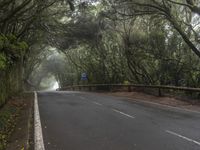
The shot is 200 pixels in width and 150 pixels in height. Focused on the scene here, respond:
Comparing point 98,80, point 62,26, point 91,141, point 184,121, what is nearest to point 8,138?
point 91,141

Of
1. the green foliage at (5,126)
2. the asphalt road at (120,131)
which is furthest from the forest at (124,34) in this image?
the asphalt road at (120,131)

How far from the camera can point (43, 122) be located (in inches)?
462

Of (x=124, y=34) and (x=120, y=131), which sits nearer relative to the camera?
(x=120, y=131)

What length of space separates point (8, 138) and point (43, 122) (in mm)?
2330

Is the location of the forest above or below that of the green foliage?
above

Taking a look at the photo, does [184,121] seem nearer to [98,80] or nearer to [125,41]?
[125,41]

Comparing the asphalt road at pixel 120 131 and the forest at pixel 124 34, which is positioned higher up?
the forest at pixel 124 34

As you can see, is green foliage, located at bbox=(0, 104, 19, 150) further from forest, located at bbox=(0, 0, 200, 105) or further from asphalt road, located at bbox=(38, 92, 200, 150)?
forest, located at bbox=(0, 0, 200, 105)

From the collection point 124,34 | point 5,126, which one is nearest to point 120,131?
point 5,126

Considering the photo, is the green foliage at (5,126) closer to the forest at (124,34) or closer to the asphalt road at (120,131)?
the asphalt road at (120,131)

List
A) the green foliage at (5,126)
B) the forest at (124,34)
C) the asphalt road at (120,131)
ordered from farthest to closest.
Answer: the forest at (124,34) → the green foliage at (5,126) → the asphalt road at (120,131)

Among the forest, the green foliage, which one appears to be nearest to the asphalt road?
the green foliage

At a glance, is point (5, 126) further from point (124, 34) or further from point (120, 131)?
point (124, 34)

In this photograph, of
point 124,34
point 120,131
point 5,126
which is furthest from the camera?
point 124,34
